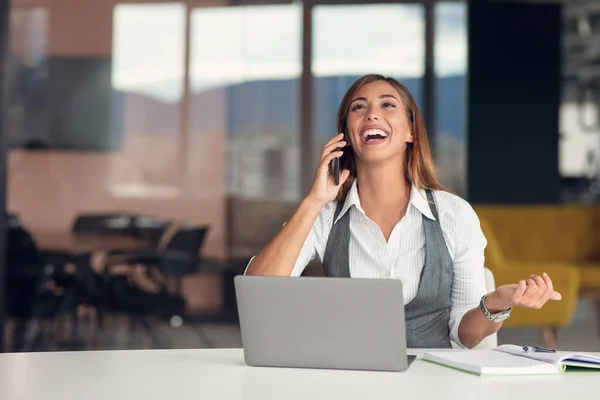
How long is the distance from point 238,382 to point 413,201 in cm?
103

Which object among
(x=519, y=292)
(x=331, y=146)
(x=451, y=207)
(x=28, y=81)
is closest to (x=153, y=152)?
(x=28, y=81)

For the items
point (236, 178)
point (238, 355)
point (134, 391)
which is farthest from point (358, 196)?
point (236, 178)

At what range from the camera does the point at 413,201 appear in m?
2.67

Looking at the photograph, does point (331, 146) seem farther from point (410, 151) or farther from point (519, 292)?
point (519, 292)

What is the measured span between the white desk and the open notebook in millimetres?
20

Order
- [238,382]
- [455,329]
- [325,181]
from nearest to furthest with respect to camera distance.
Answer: [238,382] → [455,329] → [325,181]

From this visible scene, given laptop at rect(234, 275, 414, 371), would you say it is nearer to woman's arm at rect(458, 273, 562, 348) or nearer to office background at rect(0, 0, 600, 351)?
woman's arm at rect(458, 273, 562, 348)

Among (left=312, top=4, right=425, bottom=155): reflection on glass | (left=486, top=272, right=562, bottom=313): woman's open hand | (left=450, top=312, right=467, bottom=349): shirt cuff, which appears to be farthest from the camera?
(left=312, top=4, right=425, bottom=155): reflection on glass

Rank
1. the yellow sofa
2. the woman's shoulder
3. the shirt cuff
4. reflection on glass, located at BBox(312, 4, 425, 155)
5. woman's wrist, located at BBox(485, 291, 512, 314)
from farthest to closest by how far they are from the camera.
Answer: the yellow sofa < reflection on glass, located at BBox(312, 4, 425, 155) < the woman's shoulder < the shirt cuff < woman's wrist, located at BBox(485, 291, 512, 314)

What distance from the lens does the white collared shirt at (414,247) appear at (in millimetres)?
→ 2592

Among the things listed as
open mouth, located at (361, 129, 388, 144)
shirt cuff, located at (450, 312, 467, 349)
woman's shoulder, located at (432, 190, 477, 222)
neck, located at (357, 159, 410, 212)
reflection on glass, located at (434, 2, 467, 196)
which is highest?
reflection on glass, located at (434, 2, 467, 196)

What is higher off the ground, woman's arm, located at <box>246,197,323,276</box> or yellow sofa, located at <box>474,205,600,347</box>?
woman's arm, located at <box>246,197,323,276</box>

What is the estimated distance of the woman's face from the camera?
108 inches

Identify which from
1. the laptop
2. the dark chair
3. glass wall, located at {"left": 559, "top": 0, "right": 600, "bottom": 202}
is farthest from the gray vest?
glass wall, located at {"left": 559, "top": 0, "right": 600, "bottom": 202}
